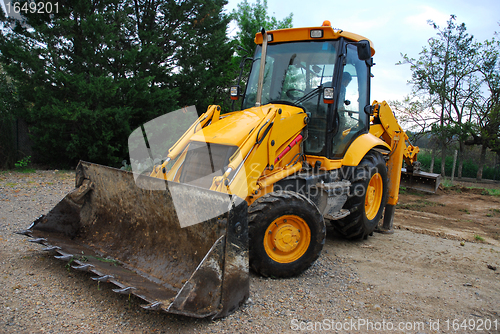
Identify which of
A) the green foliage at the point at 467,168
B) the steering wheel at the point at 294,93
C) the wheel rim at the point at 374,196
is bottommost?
the wheel rim at the point at 374,196

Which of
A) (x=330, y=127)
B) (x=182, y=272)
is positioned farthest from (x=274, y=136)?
(x=182, y=272)

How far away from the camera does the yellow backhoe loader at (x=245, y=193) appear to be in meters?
2.93

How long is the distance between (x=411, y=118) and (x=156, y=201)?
15332 millimetres

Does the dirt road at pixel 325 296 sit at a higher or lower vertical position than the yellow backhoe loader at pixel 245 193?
lower

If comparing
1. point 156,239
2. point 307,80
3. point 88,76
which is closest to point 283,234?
point 156,239

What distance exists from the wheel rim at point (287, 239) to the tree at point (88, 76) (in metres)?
7.37

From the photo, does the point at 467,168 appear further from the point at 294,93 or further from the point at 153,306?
Answer: the point at 153,306

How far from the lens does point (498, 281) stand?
13.4ft

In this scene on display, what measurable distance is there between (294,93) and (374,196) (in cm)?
229

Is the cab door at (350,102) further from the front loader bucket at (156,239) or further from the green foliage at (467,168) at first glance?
the green foliage at (467,168)

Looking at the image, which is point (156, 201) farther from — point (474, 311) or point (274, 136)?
point (474, 311)

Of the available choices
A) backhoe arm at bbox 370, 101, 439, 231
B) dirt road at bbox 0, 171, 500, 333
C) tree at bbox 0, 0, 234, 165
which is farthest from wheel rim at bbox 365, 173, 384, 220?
tree at bbox 0, 0, 234, 165

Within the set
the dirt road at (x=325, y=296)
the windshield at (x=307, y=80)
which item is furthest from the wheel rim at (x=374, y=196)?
the windshield at (x=307, y=80)

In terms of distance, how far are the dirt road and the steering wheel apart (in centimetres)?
216
